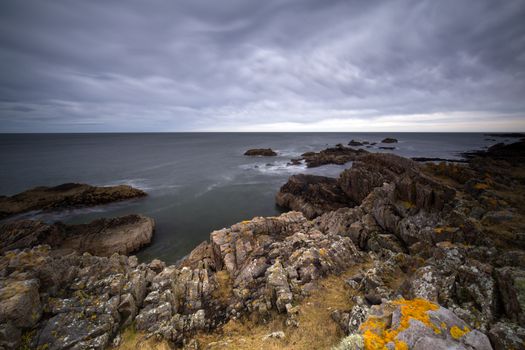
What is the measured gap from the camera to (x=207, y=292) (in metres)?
11.9

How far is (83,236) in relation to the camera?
21.5 meters

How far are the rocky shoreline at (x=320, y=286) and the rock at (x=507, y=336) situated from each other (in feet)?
0.12

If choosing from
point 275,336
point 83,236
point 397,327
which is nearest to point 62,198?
point 83,236

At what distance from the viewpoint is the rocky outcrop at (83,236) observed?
19734mm

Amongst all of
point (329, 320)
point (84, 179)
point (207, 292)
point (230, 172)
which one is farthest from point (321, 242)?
point (84, 179)

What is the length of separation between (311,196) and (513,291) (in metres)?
24.5

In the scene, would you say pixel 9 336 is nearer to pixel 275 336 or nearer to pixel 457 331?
pixel 275 336

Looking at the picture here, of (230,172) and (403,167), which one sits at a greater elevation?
(403,167)

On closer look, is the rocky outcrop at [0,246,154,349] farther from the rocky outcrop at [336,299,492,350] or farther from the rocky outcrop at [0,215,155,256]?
the rocky outcrop at [0,215,155,256]

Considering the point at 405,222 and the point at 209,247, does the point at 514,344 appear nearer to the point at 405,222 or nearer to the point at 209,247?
the point at 405,222

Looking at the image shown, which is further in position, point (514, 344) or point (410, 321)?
point (410, 321)

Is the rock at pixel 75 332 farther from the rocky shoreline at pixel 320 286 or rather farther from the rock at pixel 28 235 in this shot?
the rock at pixel 28 235

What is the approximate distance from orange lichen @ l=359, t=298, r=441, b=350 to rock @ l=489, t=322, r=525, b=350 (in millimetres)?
1179

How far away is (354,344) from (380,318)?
52.3 inches
